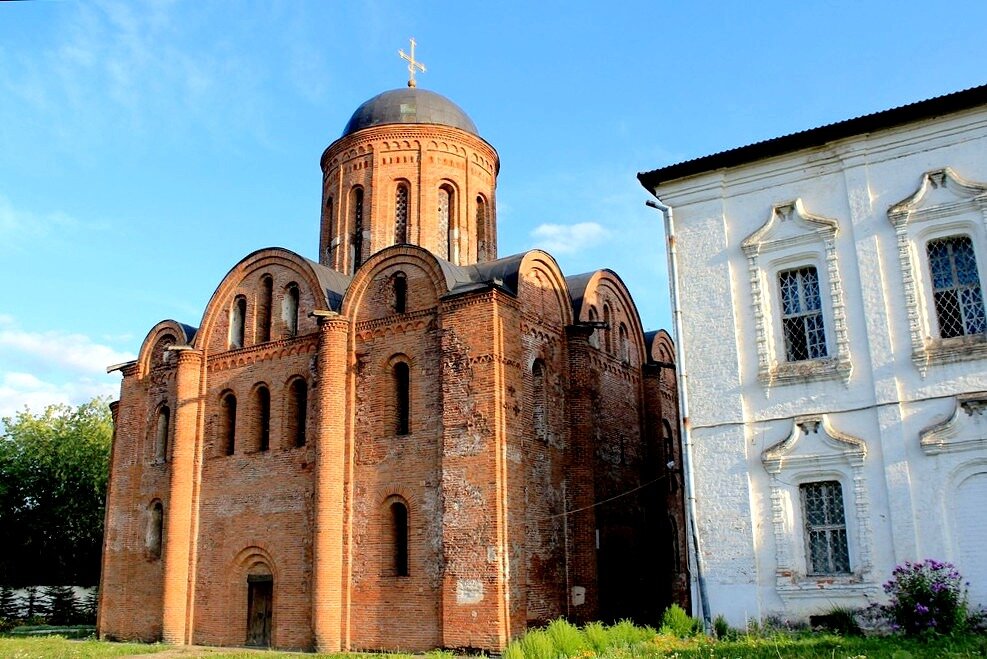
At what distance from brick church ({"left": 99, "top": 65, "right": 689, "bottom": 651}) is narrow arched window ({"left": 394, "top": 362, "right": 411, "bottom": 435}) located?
4 cm

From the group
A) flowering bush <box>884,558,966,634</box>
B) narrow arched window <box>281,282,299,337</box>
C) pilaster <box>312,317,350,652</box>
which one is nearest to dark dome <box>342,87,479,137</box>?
narrow arched window <box>281,282,299,337</box>

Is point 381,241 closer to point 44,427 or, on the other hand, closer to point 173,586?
point 173,586

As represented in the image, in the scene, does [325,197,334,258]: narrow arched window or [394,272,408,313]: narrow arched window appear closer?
[394,272,408,313]: narrow arched window

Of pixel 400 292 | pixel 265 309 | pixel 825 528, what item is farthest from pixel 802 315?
pixel 265 309

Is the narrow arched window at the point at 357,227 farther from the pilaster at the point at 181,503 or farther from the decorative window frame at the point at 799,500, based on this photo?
the decorative window frame at the point at 799,500

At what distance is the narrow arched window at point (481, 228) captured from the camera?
2344 cm

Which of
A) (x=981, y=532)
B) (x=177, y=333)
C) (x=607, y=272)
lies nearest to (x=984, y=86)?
(x=981, y=532)

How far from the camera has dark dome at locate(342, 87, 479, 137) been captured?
76.9 ft

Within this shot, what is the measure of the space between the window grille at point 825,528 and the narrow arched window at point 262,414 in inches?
458

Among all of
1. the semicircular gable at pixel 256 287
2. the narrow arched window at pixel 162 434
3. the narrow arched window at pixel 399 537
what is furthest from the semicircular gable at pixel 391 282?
the narrow arched window at pixel 162 434

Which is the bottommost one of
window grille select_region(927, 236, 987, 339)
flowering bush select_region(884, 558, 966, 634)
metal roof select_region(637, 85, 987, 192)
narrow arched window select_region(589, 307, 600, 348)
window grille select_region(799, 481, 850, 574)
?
flowering bush select_region(884, 558, 966, 634)

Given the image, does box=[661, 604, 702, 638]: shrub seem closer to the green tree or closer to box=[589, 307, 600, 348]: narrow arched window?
box=[589, 307, 600, 348]: narrow arched window

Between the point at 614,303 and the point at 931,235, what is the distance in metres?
9.69

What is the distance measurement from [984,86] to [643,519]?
1183cm
